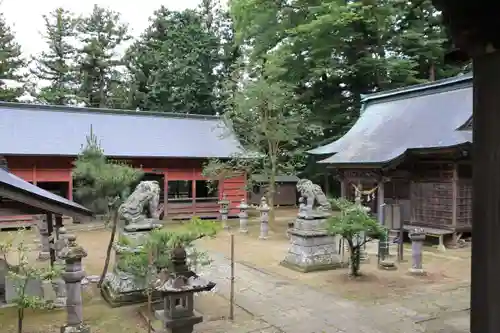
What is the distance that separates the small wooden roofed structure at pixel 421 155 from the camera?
495 inches

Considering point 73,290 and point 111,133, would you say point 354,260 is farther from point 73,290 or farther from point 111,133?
point 111,133

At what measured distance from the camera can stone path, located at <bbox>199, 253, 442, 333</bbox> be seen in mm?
6023

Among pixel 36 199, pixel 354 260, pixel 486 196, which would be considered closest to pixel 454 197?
pixel 354 260

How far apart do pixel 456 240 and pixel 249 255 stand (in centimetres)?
633

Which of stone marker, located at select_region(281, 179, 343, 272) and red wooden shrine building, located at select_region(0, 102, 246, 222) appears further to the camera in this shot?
red wooden shrine building, located at select_region(0, 102, 246, 222)

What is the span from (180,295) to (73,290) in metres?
1.66

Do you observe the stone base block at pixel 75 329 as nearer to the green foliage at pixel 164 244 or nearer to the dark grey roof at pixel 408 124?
the green foliage at pixel 164 244

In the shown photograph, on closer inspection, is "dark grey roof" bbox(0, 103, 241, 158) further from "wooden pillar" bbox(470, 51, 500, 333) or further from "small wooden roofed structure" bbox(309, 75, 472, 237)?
"wooden pillar" bbox(470, 51, 500, 333)

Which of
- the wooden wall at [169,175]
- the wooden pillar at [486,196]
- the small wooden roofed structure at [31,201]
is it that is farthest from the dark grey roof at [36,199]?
the wooden wall at [169,175]

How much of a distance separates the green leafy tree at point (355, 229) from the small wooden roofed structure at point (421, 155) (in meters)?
4.78

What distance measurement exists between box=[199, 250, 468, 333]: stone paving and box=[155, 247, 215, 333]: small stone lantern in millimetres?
1391

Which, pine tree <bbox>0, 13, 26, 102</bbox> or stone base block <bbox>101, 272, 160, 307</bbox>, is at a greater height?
pine tree <bbox>0, 13, 26, 102</bbox>

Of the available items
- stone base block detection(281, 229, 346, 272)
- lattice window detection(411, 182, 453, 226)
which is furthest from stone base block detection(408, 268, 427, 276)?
lattice window detection(411, 182, 453, 226)

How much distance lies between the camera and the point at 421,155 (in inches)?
529
